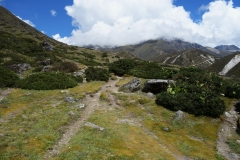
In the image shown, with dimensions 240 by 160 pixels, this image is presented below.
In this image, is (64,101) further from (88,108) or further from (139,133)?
(139,133)

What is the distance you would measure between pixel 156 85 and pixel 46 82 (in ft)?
73.5

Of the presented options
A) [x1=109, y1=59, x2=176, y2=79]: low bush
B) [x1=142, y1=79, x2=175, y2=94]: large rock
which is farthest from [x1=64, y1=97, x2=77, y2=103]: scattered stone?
[x1=109, y1=59, x2=176, y2=79]: low bush

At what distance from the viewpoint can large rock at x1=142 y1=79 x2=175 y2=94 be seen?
41594 mm

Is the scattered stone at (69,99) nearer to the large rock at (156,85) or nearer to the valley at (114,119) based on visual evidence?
the valley at (114,119)

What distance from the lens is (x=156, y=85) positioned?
4219cm

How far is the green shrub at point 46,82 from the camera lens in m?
39.9

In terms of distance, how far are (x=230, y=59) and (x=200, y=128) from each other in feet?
551

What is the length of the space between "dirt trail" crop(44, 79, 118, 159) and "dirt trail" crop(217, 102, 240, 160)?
17.6m

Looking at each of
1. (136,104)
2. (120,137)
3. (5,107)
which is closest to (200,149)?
(120,137)

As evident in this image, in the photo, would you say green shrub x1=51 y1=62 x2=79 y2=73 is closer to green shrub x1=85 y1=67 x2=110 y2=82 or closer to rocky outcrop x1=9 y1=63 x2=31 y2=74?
green shrub x1=85 y1=67 x2=110 y2=82

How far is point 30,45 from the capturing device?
80.6 meters

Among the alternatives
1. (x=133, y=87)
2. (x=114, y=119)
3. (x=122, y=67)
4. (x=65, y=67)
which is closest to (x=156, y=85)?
(x=133, y=87)

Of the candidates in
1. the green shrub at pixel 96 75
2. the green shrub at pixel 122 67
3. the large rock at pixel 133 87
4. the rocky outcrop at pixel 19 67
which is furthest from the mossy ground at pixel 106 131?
the green shrub at pixel 122 67

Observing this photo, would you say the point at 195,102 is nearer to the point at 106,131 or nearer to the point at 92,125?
the point at 106,131
